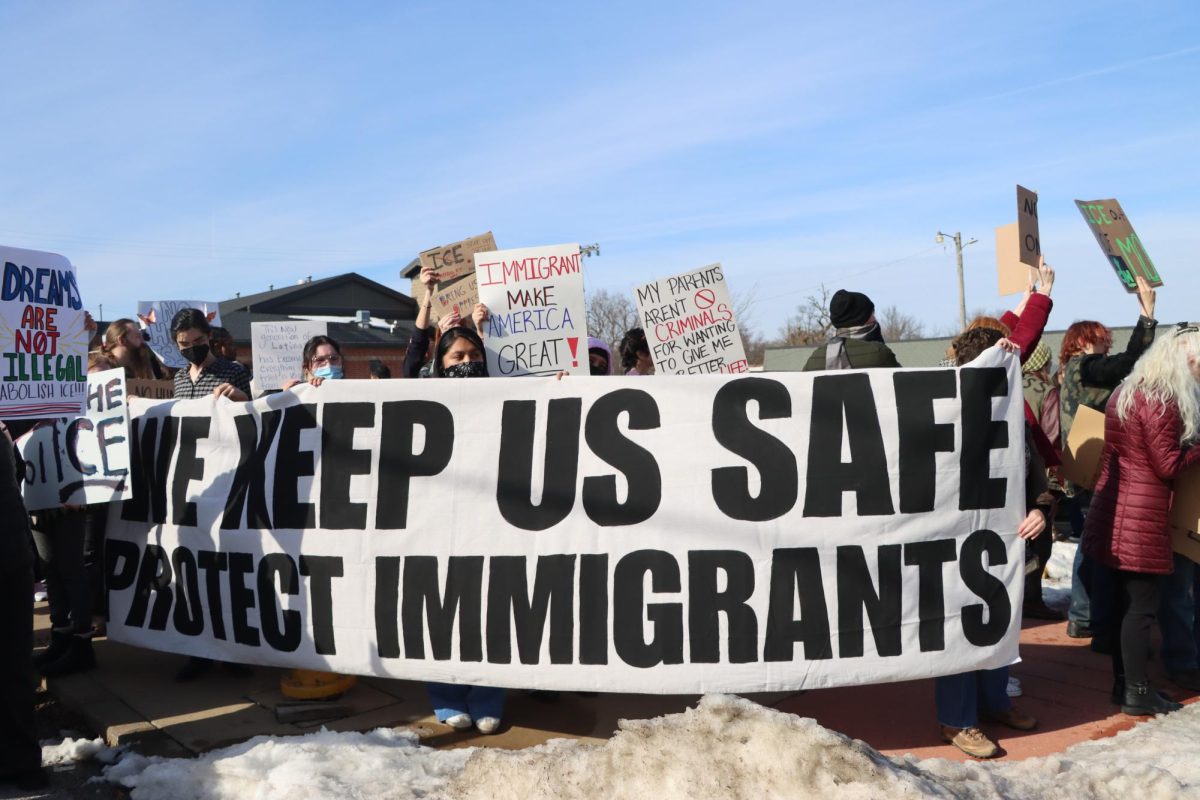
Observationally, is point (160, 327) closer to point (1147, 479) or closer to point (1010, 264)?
point (1010, 264)

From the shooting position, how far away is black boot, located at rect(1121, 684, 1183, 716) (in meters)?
4.45

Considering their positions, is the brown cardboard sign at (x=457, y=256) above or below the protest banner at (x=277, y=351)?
above

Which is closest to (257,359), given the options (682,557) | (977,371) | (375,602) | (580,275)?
(580,275)

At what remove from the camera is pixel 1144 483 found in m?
4.50

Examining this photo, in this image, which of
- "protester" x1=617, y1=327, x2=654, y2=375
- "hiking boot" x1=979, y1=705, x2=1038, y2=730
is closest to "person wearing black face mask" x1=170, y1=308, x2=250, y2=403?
"protester" x1=617, y1=327, x2=654, y2=375

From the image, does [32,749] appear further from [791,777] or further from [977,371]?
[977,371]

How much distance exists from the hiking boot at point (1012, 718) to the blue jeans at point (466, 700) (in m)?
2.20

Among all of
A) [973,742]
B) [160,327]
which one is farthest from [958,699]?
[160,327]

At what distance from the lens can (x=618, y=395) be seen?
4316 mm

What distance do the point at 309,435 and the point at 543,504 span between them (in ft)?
3.92

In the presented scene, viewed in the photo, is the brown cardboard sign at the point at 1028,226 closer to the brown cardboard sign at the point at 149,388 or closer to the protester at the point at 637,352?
the protester at the point at 637,352

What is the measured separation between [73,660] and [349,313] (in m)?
42.0

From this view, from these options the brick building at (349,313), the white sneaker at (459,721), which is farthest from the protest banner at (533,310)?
the brick building at (349,313)

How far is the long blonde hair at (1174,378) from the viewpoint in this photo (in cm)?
437
